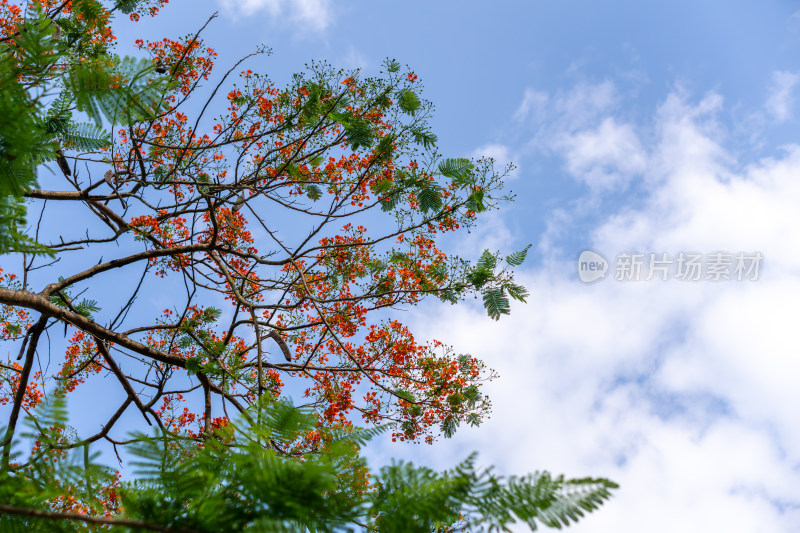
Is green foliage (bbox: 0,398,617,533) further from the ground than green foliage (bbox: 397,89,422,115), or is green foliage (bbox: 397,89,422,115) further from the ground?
green foliage (bbox: 397,89,422,115)

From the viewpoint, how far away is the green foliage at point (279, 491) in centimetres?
90

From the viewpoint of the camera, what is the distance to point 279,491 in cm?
93

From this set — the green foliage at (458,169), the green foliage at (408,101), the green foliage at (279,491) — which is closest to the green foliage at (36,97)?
the green foliage at (279,491)

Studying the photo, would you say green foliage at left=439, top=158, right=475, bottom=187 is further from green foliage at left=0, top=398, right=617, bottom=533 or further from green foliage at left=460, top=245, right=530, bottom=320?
green foliage at left=0, top=398, right=617, bottom=533

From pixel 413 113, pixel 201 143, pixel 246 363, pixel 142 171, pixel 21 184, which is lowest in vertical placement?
pixel 21 184

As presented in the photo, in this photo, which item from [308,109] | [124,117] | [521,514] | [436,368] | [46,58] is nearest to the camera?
[521,514]

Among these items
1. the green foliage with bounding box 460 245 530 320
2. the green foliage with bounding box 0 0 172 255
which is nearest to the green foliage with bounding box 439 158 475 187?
the green foliage with bounding box 460 245 530 320

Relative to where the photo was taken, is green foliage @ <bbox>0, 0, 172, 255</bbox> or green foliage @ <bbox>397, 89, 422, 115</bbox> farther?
green foliage @ <bbox>397, 89, 422, 115</bbox>

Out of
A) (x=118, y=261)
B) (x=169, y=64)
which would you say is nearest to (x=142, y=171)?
(x=118, y=261)

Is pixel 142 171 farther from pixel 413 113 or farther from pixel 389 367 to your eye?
pixel 389 367

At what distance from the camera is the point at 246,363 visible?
563 centimetres

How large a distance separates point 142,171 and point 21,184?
3365 millimetres

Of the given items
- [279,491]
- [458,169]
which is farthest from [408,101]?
[279,491]

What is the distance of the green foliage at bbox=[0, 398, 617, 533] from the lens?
2.96 ft
